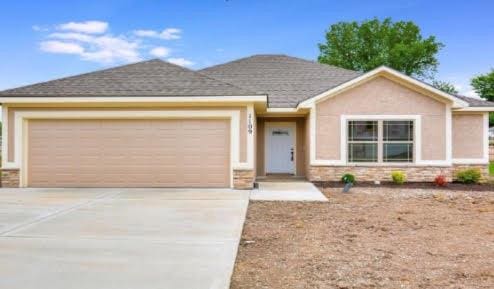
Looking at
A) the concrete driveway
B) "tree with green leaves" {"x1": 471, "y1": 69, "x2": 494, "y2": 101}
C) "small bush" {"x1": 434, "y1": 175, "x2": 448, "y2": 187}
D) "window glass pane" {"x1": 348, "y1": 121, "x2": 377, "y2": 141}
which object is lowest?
the concrete driveway

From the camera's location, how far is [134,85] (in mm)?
12625

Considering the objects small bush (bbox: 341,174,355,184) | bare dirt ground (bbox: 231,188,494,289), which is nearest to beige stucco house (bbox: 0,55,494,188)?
small bush (bbox: 341,174,355,184)

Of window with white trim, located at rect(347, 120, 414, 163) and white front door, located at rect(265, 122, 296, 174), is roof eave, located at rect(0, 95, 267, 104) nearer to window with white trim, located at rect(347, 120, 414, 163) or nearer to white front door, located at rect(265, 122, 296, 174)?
window with white trim, located at rect(347, 120, 414, 163)

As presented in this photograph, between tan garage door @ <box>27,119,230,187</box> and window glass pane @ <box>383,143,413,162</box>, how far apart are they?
18.9 ft

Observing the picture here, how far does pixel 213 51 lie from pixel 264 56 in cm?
665

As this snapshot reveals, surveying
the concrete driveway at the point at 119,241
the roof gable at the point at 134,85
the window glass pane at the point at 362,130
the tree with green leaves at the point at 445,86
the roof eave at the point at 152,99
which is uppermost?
the tree with green leaves at the point at 445,86

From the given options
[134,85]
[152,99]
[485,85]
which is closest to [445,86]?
[485,85]

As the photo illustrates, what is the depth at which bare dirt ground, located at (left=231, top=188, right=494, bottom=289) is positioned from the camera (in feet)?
15.0

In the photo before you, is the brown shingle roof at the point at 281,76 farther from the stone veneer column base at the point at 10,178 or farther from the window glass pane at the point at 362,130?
the stone veneer column base at the point at 10,178

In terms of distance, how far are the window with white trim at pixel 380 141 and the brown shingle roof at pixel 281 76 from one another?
239cm

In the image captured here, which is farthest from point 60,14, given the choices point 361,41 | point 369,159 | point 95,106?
point 361,41

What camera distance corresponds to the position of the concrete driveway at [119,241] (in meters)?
4.40

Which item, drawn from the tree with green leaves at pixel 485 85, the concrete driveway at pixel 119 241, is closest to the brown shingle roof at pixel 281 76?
the concrete driveway at pixel 119 241

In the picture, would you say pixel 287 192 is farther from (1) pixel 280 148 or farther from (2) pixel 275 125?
(2) pixel 275 125
